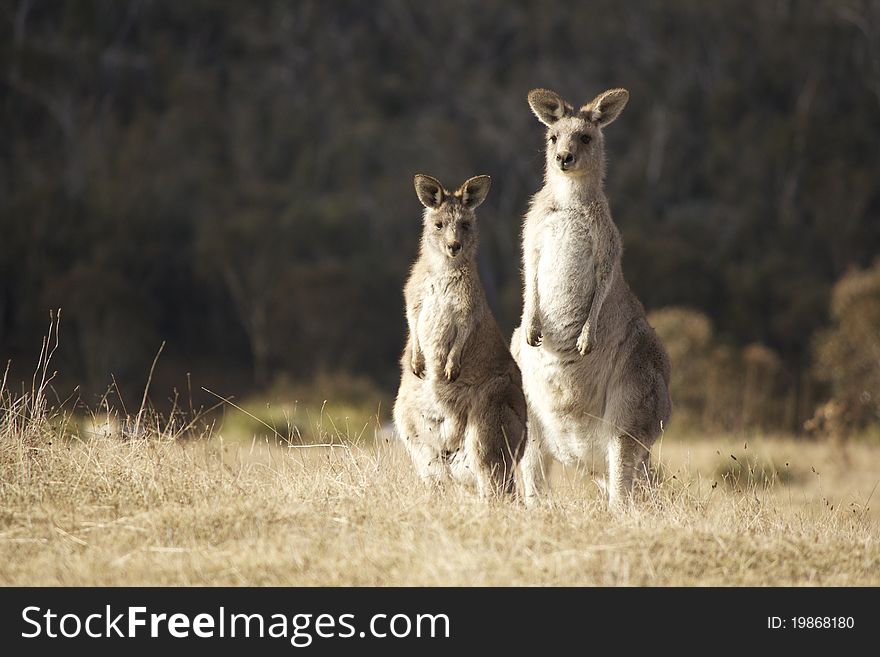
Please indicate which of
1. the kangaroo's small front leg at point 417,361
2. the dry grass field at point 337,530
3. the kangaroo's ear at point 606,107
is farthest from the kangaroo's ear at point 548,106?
the dry grass field at point 337,530

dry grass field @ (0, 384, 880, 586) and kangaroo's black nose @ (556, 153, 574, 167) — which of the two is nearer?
dry grass field @ (0, 384, 880, 586)

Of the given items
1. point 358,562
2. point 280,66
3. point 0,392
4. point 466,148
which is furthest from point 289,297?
point 358,562

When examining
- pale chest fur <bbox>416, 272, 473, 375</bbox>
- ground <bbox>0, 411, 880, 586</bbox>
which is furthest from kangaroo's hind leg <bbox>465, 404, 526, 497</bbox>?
pale chest fur <bbox>416, 272, 473, 375</bbox>

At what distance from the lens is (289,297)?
21828 millimetres

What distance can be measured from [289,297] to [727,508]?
56.4ft

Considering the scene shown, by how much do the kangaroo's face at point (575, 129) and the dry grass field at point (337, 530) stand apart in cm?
153

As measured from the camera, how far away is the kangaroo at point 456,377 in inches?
199

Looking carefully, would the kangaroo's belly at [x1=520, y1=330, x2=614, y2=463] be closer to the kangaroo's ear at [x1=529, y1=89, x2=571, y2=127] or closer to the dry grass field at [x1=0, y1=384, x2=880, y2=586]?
the dry grass field at [x1=0, y1=384, x2=880, y2=586]

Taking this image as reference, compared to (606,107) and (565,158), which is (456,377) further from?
(606,107)

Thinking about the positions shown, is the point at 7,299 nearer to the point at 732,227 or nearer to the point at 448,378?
the point at 732,227

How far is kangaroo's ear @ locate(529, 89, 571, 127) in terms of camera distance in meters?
5.70

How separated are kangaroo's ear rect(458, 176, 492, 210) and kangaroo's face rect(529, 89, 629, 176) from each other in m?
0.34

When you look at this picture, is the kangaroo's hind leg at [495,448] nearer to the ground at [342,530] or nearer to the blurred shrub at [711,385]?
the ground at [342,530]

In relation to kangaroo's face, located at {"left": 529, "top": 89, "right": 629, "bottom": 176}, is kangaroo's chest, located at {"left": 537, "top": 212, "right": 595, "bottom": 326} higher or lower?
→ lower
